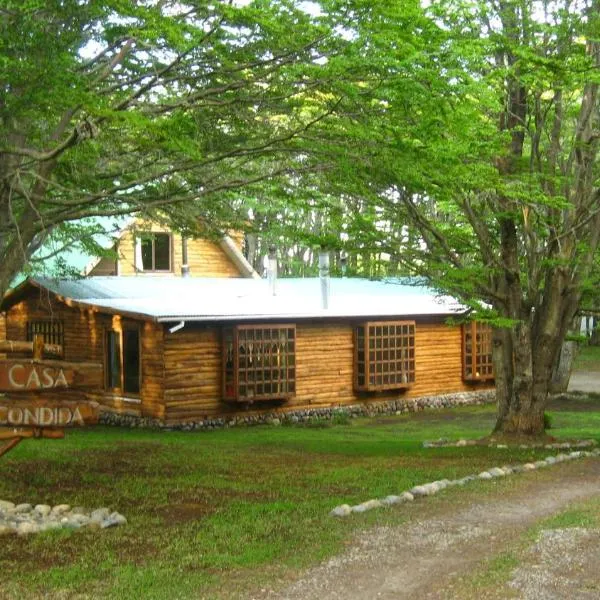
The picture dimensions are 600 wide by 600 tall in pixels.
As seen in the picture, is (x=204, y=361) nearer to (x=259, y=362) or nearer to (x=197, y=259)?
(x=259, y=362)

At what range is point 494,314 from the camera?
15867 millimetres

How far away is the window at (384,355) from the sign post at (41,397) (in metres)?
16.7

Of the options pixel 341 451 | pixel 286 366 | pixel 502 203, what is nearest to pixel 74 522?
pixel 341 451

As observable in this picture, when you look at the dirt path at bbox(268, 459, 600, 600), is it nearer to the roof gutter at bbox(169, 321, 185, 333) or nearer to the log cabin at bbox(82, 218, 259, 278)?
the roof gutter at bbox(169, 321, 185, 333)

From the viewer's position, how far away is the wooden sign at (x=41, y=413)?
32.2 feet

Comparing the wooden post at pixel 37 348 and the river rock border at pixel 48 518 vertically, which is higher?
the wooden post at pixel 37 348

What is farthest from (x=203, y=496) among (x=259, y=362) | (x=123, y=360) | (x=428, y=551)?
(x=123, y=360)

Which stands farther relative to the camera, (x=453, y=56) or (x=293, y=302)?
(x=293, y=302)

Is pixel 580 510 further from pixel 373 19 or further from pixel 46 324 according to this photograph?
pixel 46 324

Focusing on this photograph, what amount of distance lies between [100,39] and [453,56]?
14.6 feet

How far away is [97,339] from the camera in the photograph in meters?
24.4

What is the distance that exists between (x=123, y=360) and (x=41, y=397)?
13.8m

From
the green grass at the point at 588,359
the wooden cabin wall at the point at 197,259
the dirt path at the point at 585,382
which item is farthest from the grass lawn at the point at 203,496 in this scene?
the green grass at the point at 588,359

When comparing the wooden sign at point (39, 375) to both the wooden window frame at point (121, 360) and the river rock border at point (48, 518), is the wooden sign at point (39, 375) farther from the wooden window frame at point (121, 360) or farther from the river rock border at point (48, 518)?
the wooden window frame at point (121, 360)
